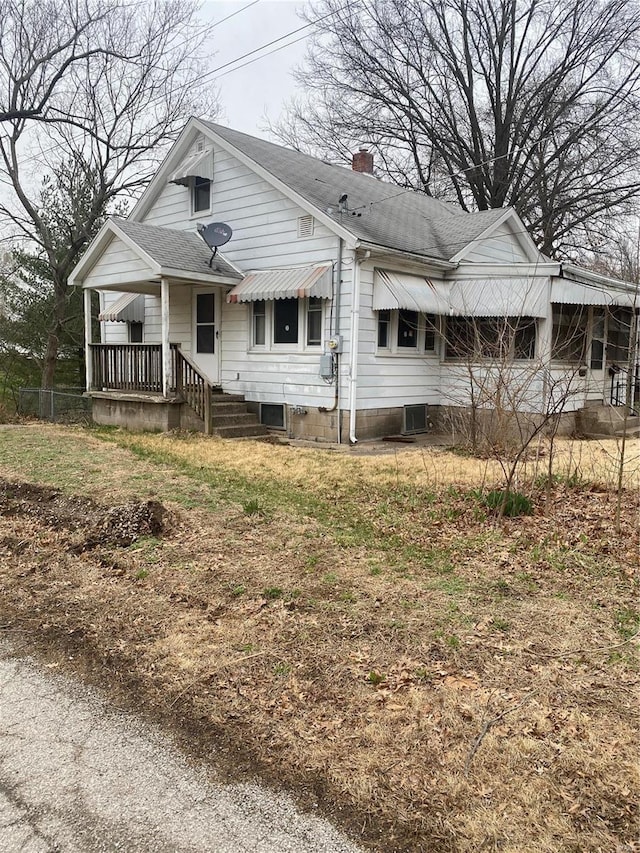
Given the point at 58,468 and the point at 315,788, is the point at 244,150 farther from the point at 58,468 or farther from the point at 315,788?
the point at 315,788

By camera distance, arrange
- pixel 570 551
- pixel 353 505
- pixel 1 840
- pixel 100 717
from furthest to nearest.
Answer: pixel 353 505 → pixel 570 551 → pixel 100 717 → pixel 1 840

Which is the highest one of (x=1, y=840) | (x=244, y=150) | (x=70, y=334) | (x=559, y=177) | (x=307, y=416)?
(x=559, y=177)

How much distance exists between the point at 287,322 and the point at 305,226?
6.21 ft

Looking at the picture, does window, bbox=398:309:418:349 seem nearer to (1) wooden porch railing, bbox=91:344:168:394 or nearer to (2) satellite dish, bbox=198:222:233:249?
(2) satellite dish, bbox=198:222:233:249

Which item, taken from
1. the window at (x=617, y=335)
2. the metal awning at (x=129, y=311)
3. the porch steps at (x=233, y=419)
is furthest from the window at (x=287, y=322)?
the window at (x=617, y=335)

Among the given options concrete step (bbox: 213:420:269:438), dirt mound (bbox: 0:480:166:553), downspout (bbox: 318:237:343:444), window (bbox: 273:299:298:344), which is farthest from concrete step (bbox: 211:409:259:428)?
dirt mound (bbox: 0:480:166:553)

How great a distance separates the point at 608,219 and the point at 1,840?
2605 centimetres

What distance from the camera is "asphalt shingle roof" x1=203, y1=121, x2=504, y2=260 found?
1225 centimetres

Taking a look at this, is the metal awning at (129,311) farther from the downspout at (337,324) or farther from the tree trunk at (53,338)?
the downspout at (337,324)

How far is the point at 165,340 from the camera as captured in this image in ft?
40.3

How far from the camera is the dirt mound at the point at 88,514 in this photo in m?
5.59

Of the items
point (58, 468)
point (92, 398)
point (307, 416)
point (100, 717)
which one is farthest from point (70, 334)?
point (100, 717)

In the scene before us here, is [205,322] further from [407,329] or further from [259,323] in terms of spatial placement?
[407,329]

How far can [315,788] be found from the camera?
2.50 metres
